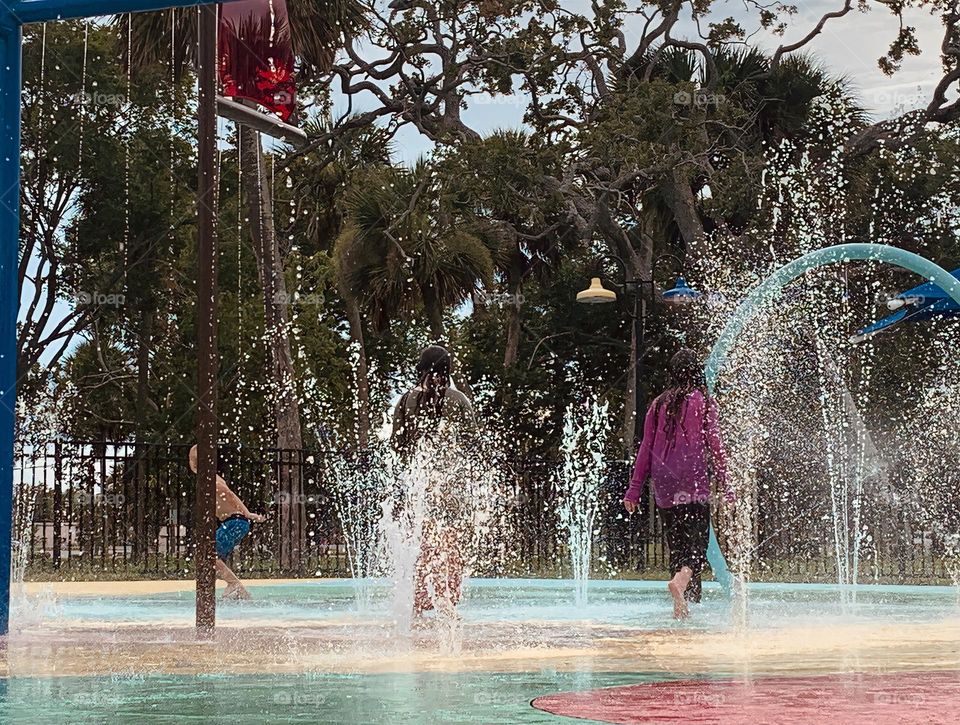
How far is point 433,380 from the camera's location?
7.84 m

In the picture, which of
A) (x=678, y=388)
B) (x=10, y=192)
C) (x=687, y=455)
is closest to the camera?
(x=10, y=192)

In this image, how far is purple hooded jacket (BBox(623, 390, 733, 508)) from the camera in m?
8.90

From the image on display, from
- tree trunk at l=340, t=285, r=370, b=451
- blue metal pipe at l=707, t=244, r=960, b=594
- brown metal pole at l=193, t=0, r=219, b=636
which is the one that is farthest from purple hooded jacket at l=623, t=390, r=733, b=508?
tree trunk at l=340, t=285, r=370, b=451

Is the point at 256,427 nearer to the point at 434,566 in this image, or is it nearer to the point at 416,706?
the point at 434,566

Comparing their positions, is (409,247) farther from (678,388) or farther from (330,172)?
(678,388)

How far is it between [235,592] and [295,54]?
1165 centimetres

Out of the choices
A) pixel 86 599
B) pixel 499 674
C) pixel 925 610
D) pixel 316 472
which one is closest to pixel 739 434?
pixel 316 472

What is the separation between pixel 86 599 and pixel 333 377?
20.0 metres

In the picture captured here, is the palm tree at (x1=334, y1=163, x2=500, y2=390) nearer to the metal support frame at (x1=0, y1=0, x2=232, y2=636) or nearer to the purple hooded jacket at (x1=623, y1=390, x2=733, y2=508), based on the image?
the purple hooded jacket at (x1=623, y1=390, x2=733, y2=508)

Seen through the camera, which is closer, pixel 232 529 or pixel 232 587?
pixel 232 529
